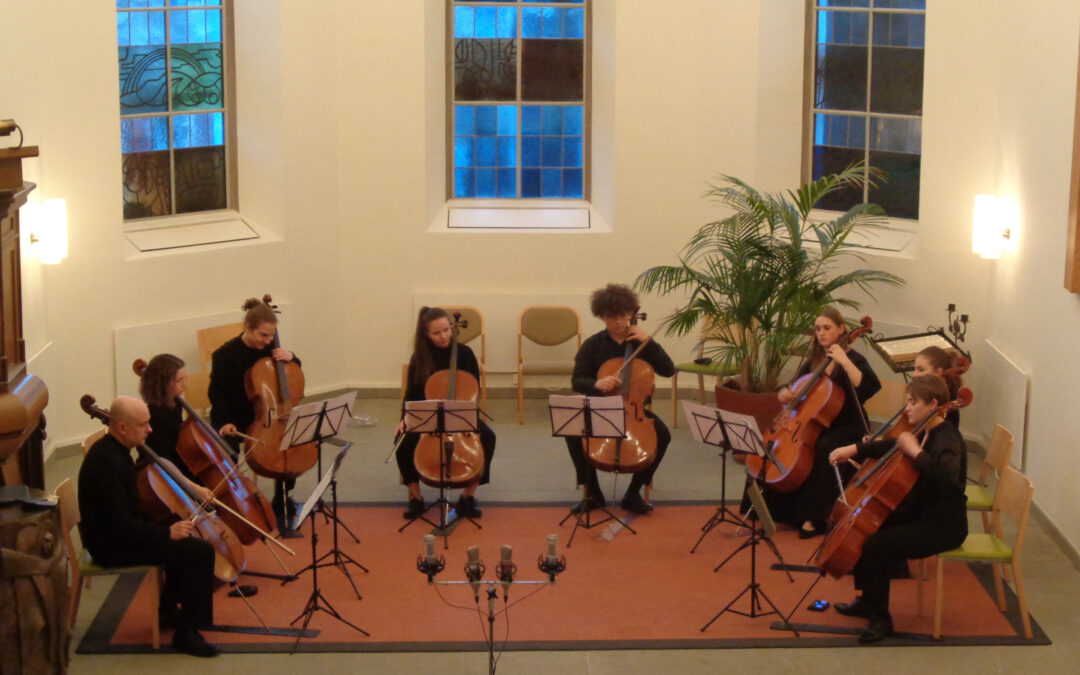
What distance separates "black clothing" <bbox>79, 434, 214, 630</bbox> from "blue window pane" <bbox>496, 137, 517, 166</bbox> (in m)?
5.38

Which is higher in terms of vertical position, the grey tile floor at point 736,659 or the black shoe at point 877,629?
the black shoe at point 877,629

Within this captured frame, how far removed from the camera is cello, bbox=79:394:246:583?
5684 millimetres

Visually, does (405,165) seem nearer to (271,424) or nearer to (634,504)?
(271,424)

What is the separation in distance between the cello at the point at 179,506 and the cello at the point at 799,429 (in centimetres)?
257

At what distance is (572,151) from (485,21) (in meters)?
1.20

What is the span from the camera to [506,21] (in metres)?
10.4

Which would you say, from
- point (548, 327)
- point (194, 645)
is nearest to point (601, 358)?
point (548, 327)

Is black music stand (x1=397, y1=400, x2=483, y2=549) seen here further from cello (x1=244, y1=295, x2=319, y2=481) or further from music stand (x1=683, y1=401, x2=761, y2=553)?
music stand (x1=683, y1=401, x2=761, y2=553)

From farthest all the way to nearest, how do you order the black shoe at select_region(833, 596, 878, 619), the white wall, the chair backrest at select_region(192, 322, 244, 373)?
the chair backrest at select_region(192, 322, 244, 373), the white wall, the black shoe at select_region(833, 596, 878, 619)

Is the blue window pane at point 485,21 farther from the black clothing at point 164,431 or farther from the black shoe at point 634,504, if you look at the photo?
the black clothing at point 164,431

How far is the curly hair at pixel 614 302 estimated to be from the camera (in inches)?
290

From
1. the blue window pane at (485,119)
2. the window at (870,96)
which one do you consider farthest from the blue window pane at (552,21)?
the window at (870,96)

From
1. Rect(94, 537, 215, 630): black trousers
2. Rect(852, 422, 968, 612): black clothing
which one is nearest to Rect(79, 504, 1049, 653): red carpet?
Rect(94, 537, 215, 630): black trousers

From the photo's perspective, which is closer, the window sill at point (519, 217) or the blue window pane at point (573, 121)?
the window sill at point (519, 217)
